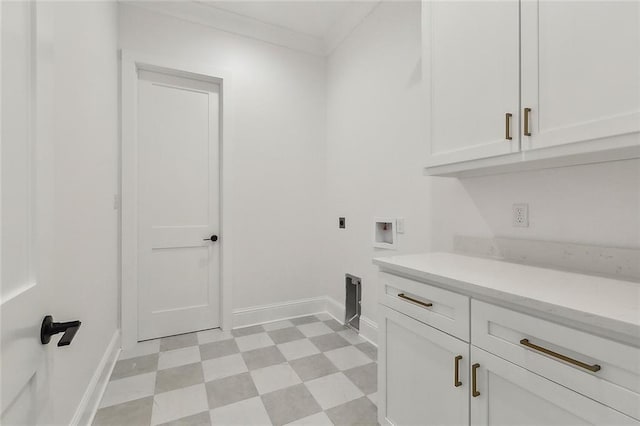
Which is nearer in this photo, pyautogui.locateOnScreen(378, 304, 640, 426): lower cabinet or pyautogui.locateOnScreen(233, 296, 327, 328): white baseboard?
pyautogui.locateOnScreen(378, 304, 640, 426): lower cabinet

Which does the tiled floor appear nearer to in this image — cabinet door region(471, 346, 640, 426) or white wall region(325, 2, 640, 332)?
white wall region(325, 2, 640, 332)

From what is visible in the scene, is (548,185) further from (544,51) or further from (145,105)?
(145,105)

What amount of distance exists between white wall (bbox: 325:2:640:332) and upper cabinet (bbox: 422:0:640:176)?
0.14 metres

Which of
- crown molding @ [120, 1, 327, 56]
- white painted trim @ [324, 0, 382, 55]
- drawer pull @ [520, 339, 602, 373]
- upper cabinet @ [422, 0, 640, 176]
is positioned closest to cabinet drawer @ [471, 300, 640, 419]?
drawer pull @ [520, 339, 602, 373]

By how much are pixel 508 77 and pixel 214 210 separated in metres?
2.35

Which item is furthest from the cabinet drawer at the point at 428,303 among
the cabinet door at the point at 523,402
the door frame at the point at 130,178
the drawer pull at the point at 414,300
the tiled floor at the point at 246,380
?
the door frame at the point at 130,178

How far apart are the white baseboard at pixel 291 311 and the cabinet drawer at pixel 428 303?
1.19 m

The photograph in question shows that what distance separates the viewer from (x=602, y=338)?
753 millimetres

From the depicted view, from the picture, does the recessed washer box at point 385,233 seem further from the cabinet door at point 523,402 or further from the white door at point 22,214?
the white door at point 22,214

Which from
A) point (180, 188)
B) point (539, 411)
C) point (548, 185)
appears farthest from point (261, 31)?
→ point (539, 411)

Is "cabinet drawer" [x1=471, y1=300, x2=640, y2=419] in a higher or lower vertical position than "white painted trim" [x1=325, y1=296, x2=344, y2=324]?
higher

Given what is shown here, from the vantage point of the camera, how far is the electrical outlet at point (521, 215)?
1.45 metres

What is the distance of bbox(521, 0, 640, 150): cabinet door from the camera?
905 mm

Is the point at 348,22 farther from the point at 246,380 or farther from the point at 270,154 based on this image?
the point at 246,380
